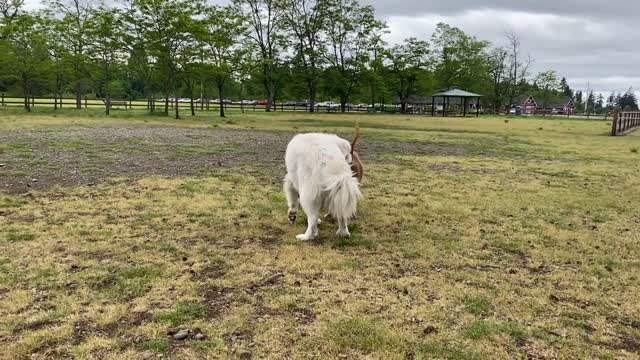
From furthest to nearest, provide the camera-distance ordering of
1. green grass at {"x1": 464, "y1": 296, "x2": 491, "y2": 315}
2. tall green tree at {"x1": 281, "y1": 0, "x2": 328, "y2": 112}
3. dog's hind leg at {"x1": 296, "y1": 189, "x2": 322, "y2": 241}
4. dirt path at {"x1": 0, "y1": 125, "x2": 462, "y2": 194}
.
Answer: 1. tall green tree at {"x1": 281, "y1": 0, "x2": 328, "y2": 112}
2. dirt path at {"x1": 0, "y1": 125, "x2": 462, "y2": 194}
3. dog's hind leg at {"x1": 296, "y1": 189, "x2": 322, "y2": 241}
4. green grass at {"x1": 464, "y1": 296, "x2": 491, "y2": 315}

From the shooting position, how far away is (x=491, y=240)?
5578mm

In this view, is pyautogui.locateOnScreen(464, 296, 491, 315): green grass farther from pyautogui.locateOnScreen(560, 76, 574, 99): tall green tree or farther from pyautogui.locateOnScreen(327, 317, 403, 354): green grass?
pyautogui.locateOnScreen(560, 76, 574, 99): tall green tree

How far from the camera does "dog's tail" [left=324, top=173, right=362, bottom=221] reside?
16.5 ft

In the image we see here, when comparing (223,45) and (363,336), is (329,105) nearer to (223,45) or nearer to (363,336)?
(223,45)

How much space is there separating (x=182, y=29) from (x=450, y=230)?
26.1 meters

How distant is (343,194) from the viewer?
5.01m

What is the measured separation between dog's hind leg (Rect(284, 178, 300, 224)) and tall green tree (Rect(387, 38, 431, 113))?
177 ft

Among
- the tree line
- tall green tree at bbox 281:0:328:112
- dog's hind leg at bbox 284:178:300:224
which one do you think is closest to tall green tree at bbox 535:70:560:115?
the tree line

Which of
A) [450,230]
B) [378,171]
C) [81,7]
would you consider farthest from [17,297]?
[81,7]

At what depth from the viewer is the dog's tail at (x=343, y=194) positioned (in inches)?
197

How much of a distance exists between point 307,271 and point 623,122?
28680 millimetres

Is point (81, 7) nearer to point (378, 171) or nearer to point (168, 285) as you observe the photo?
point (378, 171)

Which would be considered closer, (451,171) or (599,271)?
(599,271)

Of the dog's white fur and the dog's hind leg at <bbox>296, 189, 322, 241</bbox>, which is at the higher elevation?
the dog's white fur
